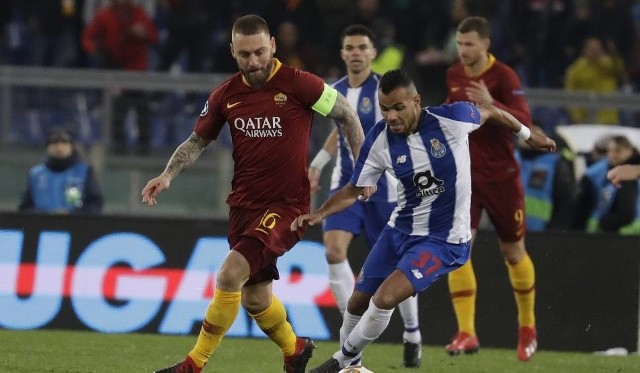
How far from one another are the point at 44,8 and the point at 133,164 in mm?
3904

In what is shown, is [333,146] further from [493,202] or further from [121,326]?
[121,326]

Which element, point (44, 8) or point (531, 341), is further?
point (44, 8)

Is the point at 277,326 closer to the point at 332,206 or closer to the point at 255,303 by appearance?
the point at 255,303

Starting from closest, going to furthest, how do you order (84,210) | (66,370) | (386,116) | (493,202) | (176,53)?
(386,116)
(66,370)
(493,202)
(84,210)
(176,53)

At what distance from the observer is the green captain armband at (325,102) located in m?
8.36

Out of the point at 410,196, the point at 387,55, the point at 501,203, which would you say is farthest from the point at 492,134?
the point at 387,55

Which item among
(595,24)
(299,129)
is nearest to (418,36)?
(595,24)

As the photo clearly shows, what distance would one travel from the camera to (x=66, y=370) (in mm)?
8883

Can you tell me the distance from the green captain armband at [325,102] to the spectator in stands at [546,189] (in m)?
5.00

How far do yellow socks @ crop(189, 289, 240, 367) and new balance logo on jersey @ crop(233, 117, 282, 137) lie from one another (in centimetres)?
96

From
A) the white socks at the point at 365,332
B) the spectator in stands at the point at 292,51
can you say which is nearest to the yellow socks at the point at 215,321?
the white socks at the point at 365,332

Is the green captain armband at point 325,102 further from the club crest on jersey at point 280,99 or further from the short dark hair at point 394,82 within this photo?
the short dark hair at point 394,82

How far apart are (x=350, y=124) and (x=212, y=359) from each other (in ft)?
7.92

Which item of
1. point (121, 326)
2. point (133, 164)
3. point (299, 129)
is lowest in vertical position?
point (121, 326)
